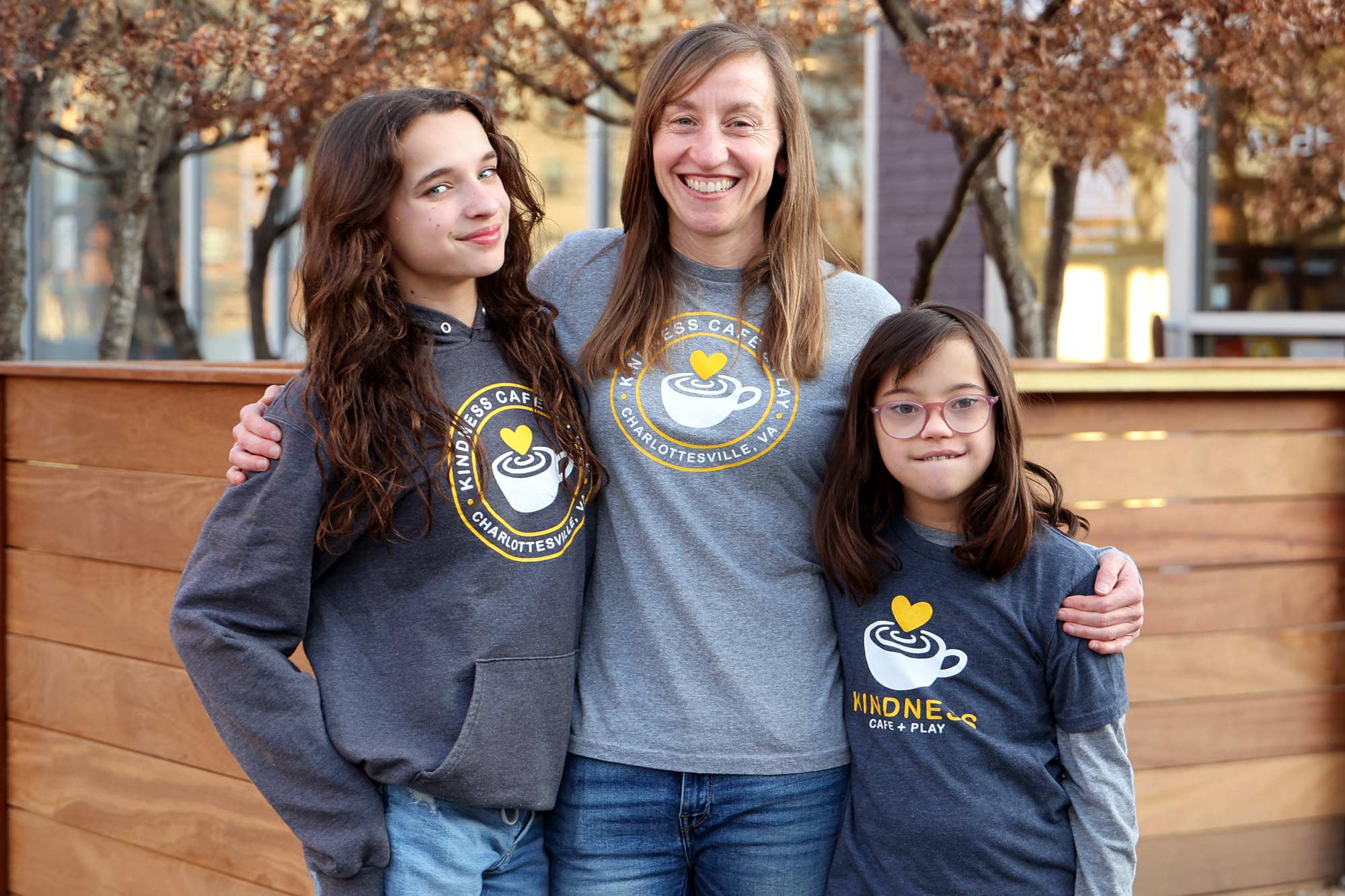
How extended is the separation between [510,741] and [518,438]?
439mm

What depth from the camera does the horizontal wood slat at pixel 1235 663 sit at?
2.96m

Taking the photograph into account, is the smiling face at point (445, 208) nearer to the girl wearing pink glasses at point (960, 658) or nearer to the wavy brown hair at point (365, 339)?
the wavy brown hair at point (365, 339)

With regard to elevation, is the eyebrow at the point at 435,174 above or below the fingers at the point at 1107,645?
above

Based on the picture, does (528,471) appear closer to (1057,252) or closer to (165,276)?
A: (1057,252)

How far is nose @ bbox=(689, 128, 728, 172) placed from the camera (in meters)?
2.17

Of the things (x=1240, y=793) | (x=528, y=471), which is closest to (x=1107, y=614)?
(x=528, y=471)

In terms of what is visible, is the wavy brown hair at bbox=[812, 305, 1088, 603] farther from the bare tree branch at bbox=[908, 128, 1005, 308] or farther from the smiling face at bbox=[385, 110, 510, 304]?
the bare tree branch at bbox=[908, 128, 1005, 308]

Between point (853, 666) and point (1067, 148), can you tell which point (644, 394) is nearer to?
point (853, 666)

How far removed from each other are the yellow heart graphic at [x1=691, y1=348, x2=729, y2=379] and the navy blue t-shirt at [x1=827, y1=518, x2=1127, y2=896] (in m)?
0.47

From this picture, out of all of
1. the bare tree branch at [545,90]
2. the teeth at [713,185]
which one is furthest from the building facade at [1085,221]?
the teeth at [713,185]

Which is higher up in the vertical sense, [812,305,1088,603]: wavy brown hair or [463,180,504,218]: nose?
[463,180,504,218]: nose

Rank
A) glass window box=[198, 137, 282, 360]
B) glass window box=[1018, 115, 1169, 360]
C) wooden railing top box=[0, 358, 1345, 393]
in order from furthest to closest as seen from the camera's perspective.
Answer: glass window box=[198, 137, 282, 360] → glass window box=[1018, 115, 1169, 360] → wooden railing top box=[0, 358, 1345, 393]

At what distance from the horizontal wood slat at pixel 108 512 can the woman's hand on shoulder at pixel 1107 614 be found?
69.1 inches

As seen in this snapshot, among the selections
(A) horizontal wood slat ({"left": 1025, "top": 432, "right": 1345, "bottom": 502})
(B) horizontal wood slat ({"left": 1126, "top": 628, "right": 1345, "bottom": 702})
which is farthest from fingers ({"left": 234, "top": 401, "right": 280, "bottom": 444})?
(B) horizontal wood slat ({"left": 1126, "top": 628, "right": 1345, "bottom": 702})
